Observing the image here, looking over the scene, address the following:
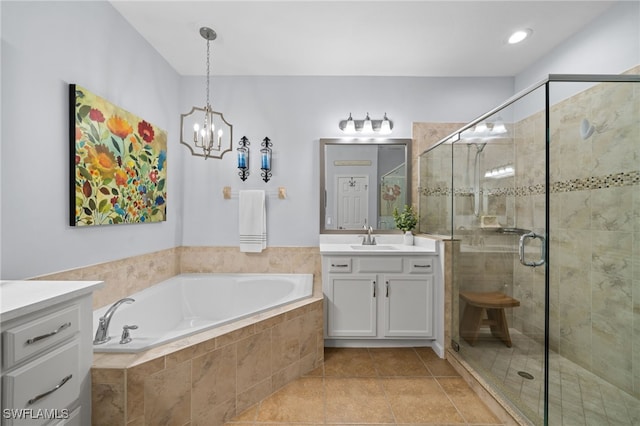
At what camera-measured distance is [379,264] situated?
2.43m

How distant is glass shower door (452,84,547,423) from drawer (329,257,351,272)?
0.86m

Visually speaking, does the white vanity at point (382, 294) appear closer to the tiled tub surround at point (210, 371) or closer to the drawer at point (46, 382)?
the tiled tub surround at point (210, 371)

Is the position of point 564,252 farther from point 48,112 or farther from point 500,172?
point 48,112

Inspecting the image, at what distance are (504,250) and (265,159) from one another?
2105 mm

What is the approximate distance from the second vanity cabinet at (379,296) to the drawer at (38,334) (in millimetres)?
1657

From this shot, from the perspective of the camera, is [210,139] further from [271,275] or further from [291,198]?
[271,275]

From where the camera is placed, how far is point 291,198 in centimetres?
296

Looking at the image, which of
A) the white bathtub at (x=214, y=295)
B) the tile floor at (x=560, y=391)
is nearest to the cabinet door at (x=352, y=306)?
the white bathtub at (x=214, y=295)

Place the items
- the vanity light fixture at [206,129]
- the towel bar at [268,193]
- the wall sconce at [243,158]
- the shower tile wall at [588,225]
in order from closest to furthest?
the shower tile wall at [588,225] → the vanity light fixture at [206,129] → the wall sconce at [243,158] → the towel bar at [268,193]

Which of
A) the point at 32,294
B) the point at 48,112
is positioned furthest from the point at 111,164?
the point at 32,294

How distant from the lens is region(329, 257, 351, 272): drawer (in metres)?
2.42

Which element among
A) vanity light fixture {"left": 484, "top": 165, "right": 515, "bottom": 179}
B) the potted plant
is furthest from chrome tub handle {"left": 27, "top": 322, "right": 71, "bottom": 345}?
the potted plant

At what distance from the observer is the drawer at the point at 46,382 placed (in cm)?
88

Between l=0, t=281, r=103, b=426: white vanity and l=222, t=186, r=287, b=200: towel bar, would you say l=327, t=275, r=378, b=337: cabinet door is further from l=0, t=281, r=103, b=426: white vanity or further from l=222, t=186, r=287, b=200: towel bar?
l=0, t=281, r=103, b=426: white vanity
